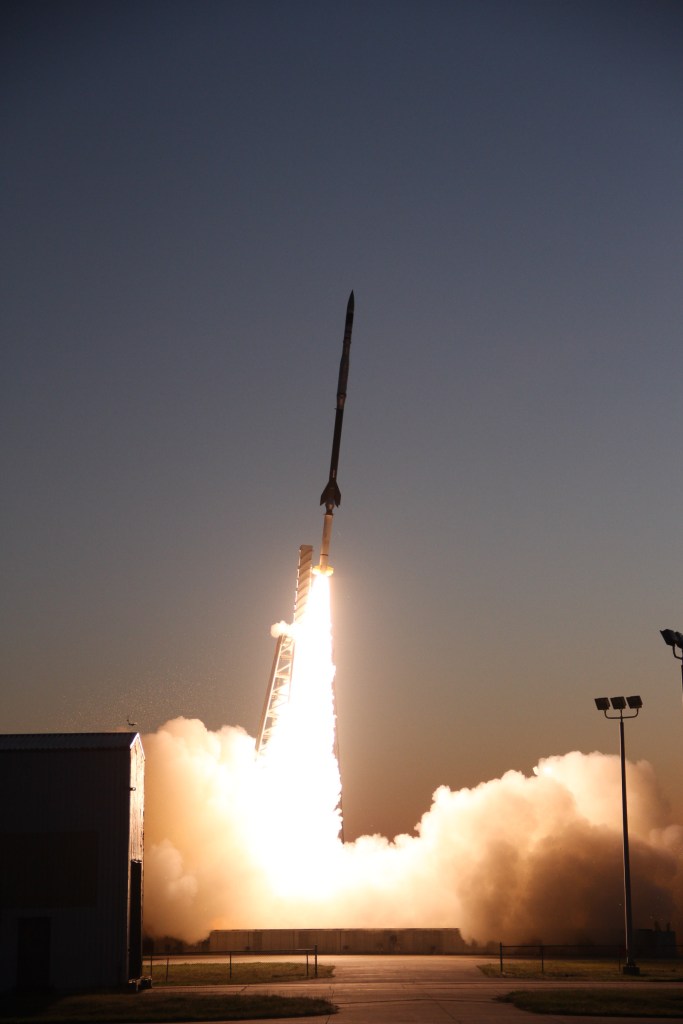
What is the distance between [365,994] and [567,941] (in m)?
37.4

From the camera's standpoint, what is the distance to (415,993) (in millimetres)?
47531

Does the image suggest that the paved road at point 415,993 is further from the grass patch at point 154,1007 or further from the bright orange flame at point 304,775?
the bright orange flame at point 304,775

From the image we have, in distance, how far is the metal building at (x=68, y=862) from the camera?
52.2 metres

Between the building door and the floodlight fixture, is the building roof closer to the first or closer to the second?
the building door

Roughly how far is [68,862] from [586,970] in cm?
2316

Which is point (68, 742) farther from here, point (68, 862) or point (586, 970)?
point (586, 970)

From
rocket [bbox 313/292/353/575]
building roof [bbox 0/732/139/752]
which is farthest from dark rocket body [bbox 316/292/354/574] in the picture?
building roof [bbox 0/732/139/752]

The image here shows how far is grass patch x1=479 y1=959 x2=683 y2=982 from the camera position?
183 feet

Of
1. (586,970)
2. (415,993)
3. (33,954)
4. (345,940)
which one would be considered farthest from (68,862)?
(345,940)

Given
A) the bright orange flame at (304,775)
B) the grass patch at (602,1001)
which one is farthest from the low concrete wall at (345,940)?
the grass patch at (602,1001)

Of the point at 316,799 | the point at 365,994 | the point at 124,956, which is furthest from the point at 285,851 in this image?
the point at 365,994

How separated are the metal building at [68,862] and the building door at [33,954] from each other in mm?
38

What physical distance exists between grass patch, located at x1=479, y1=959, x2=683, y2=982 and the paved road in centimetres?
148

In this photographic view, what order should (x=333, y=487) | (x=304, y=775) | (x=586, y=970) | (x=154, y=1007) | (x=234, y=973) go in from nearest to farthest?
(x=154, y=1007), (x=234, y=973), (x=586, y=970), (x=333, y=487), (x=304, y=775)
